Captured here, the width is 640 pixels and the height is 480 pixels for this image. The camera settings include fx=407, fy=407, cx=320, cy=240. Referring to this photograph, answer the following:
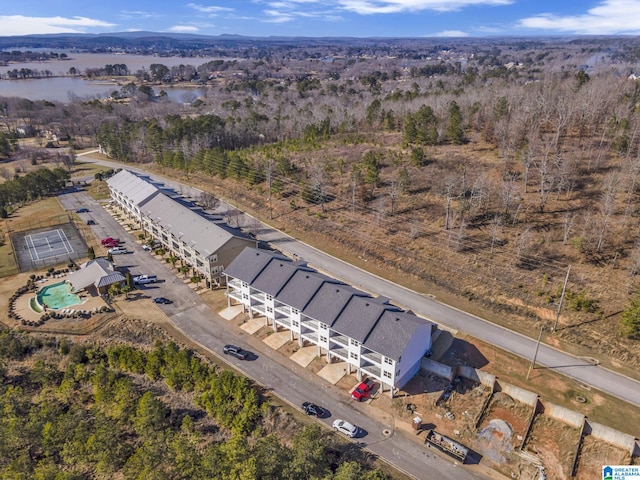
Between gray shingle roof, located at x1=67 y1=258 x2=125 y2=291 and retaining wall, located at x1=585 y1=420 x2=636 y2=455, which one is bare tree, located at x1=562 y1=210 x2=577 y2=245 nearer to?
retaining wall, located at x1=585 y1=420 x2=636 y2=455

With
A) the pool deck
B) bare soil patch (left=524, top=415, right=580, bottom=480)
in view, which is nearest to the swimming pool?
the pool deck

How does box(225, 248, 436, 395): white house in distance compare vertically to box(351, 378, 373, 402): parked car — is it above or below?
above

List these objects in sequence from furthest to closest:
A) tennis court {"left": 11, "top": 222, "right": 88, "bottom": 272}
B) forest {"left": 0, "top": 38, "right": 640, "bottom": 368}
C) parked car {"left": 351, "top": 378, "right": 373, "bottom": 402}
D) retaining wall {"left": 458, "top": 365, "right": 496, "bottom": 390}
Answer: tennis court {"left": 11, "top": 222, "right": 88, "bottom": 272} < forest {"left": 0, "top": 38, "right": 640, "bottom": 368} < retaining wall {"left": 458, "top": 365, "right": 496, "bottom": 390} < parked car {"left": 351, "top": 378, "right": 373, "bottom": 402}

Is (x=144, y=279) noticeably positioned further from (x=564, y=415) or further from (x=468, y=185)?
(x=468, y=185)

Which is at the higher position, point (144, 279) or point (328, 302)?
point (328, 302)

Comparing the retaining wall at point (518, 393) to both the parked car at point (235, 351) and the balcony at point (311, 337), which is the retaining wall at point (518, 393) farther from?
the parked car at point (235, 351)

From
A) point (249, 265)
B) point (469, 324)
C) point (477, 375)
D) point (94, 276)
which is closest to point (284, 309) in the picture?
point (249, 265)

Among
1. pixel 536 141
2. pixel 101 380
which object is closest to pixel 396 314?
pixel 101 380
